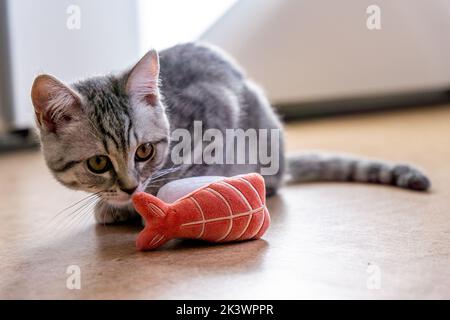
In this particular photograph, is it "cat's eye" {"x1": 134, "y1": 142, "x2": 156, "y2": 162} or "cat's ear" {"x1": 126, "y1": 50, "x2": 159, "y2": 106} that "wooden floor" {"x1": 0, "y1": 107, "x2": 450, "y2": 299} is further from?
"cat's ear" {"x1": 126, "y1": 50, "x2": 159, "y2": 106}

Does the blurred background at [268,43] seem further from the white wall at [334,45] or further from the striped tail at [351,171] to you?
the striped tail at [351,171]

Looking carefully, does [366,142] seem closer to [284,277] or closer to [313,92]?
[313,92]

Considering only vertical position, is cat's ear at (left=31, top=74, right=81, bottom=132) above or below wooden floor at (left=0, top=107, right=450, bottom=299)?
above

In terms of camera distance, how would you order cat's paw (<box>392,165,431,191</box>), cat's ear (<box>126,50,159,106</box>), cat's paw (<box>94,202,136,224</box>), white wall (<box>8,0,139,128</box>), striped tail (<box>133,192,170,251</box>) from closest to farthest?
striped tail (<box>133,192,170,251</box>) < cat's ear (<box>126,50,159,106</box>) < cat's paw (<box>94,202,136,224</box>) < cat's paw (<box>392,165,431,191</box>) < white wall (<box>8,0,139,128</box>)

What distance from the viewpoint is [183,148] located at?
182cm

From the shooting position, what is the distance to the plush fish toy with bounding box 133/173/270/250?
1.51 m

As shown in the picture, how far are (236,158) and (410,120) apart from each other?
2.20 m

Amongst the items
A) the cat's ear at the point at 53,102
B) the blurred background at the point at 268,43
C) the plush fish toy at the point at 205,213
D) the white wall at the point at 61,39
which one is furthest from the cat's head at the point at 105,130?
the white wall at the point at 61,39

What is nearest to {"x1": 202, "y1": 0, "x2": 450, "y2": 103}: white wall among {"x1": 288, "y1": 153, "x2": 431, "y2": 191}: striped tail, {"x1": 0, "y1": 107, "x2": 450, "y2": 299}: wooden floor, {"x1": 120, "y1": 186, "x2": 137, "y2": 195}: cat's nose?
{"x1": 288, "y1": 153, "x2": 431, "y2": 191}: striped tail

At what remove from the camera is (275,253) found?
5.03ft

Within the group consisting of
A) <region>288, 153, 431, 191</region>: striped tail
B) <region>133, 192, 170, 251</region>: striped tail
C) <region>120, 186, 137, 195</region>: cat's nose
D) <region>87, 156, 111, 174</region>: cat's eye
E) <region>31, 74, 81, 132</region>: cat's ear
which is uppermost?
<region>31, 74, 81, 132</region>: cat's ear

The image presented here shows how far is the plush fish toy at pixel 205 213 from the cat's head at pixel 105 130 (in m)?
0.11

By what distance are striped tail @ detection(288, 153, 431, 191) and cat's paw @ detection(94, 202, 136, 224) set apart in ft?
2.43
